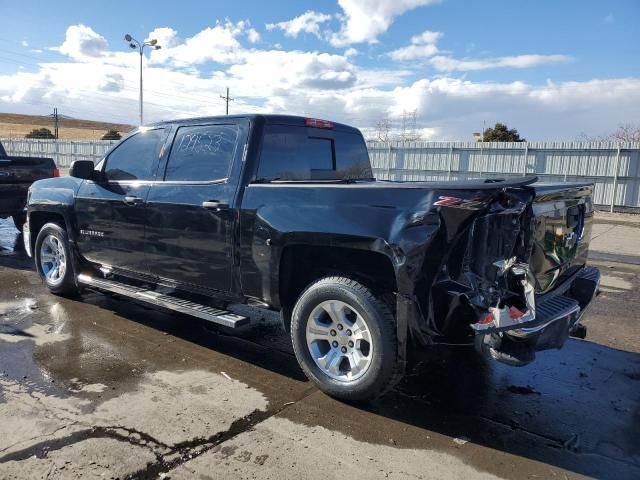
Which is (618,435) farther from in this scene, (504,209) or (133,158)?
(133,158)

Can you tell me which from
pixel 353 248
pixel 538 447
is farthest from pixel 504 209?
pixel 538 447

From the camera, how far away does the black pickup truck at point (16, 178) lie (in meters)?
9.32

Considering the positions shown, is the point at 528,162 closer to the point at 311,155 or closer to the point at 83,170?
the point at 311,155

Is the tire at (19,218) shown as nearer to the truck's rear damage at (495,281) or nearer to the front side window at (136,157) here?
the front side window at (136,157)

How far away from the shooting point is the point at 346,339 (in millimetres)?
3688

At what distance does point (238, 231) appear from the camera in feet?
13.6

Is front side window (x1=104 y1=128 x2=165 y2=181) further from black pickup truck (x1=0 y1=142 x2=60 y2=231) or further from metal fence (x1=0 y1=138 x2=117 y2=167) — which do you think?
metal fence (x1=0 y1=138 x2=117 y2=167)

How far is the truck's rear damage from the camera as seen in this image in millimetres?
3135

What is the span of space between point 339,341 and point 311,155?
1810 mm

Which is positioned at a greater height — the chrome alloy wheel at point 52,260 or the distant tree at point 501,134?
the distant tree at point 501,134

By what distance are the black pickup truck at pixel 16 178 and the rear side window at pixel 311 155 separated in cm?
696

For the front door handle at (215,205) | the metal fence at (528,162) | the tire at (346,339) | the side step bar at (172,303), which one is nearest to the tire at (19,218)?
the side step bar at (172,303)

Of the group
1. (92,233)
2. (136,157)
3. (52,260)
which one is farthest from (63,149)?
(136,157)

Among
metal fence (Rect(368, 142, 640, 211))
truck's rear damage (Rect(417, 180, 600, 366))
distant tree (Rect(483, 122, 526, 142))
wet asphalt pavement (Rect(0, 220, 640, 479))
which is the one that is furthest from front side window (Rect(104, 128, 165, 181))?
distant tree (Rect(483, 122, 526, 142))
